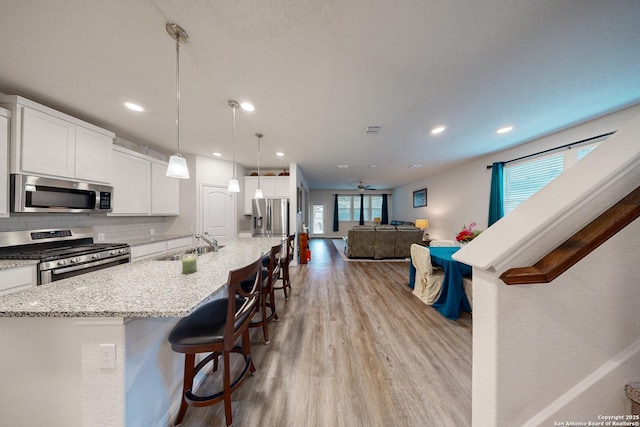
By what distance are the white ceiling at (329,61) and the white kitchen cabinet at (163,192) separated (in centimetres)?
79

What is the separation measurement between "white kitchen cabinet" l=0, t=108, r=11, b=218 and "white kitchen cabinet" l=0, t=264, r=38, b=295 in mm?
640

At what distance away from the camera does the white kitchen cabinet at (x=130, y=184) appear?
2805 millimetres

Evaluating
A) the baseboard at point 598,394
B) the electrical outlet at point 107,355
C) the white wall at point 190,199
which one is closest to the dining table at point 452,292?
the baseboard at point 598,394

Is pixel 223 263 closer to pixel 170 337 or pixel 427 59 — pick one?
pixel 170 337

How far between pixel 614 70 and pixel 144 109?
4.77 metres

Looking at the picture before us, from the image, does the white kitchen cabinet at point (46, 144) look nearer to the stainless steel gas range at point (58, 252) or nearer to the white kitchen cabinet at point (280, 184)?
the stainless steel gas range at point (58, 252)

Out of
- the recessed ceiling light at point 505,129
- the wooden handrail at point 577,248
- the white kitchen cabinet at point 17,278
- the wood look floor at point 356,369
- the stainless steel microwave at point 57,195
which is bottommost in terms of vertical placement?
the wood look floor at point 356,369

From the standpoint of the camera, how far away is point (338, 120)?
2.61m

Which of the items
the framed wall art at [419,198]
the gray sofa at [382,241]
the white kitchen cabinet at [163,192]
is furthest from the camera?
the framed wall art at [419,198]

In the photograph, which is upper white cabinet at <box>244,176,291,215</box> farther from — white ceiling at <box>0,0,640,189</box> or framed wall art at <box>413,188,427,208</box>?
framed wall art at <box>413,188,427,208</box>

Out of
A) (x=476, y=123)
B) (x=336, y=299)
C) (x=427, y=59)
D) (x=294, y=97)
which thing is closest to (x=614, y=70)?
(x=476, y=123)

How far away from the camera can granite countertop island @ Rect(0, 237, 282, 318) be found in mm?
821

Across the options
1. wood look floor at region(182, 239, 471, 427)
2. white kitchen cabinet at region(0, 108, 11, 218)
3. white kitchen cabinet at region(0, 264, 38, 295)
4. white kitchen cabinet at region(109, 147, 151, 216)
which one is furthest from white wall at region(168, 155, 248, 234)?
wood look floor at region(182, 239, 471, 427)

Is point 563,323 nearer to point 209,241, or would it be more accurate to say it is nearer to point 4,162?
point 209,241
